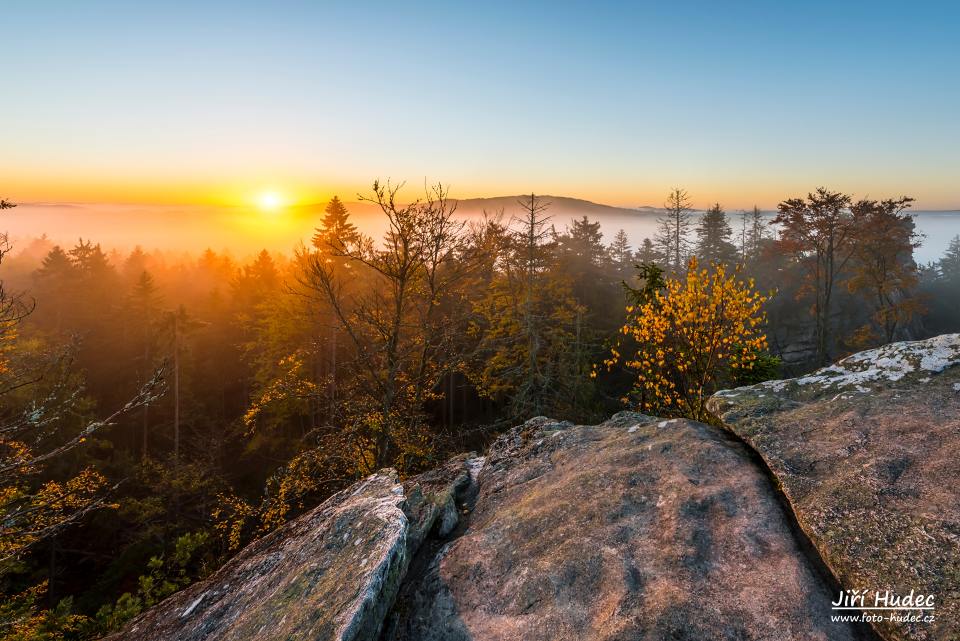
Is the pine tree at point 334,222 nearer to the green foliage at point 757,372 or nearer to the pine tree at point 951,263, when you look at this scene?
the green foliage at point 757,372

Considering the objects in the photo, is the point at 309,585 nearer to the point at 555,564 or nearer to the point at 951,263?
the point at 555,564

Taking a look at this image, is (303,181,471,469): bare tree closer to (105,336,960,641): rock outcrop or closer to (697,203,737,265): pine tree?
(105,336,960,641): rock outcrop

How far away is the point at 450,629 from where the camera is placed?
369 cm

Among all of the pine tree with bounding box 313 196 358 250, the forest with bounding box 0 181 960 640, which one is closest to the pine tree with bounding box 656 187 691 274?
the forest with bounding box 0 181 960 640

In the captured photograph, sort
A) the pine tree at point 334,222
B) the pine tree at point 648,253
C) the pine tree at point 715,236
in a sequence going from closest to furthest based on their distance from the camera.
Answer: the pine tree at point 334,222 → the pine tree at point 715,236 → the pine tree at point 648,253

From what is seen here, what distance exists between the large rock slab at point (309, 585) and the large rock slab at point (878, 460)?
145 inches

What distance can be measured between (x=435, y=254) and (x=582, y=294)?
23307 mm

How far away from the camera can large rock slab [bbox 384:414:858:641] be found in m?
3.19

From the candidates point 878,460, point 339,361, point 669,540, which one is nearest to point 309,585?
point 669,540

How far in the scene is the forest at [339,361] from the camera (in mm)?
10109

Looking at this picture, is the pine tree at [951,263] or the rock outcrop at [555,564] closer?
the rock outcrop at [555,564]

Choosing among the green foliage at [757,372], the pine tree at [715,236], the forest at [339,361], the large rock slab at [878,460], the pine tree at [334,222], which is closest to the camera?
the large rock slab at [878,460]

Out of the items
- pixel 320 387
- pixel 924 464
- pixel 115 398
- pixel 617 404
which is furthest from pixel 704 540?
pixel 115 398

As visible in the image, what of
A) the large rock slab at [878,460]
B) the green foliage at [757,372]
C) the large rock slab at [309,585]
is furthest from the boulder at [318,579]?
the green foliage at [757,372]
